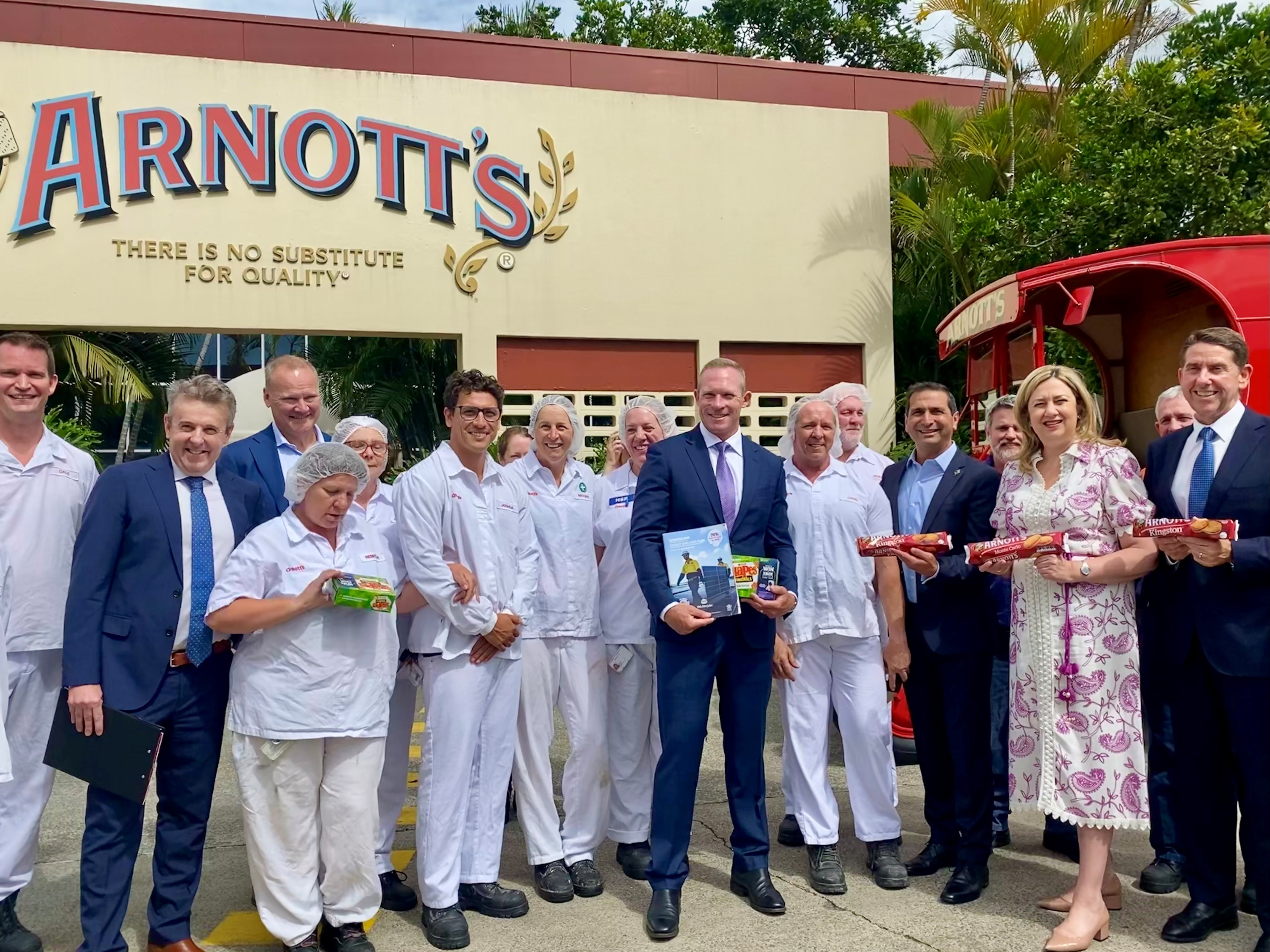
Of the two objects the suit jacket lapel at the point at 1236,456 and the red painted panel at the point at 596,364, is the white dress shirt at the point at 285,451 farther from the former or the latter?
the red painted panel at the point at 596,364

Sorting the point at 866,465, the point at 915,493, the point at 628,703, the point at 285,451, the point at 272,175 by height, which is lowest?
the point at 628,703

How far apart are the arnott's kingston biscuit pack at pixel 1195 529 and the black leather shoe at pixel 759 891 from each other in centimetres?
203

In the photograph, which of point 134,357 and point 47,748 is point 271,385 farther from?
point 134,357

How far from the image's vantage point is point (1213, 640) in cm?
425

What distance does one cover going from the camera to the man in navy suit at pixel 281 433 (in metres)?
5.07

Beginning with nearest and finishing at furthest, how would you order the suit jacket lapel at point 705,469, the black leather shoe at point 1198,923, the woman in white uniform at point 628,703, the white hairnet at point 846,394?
1. the black leather shoe at point 1198,923
2. the suit jacket lapel at point 705,469
3. the woman in white uniform at point 628,703
4. the white hairnet at point 846,394

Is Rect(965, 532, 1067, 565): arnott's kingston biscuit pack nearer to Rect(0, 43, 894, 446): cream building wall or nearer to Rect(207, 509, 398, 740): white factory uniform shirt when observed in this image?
Rect(207, 509, 398, 740): white factory uniform shirt

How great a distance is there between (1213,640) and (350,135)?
34.7ft

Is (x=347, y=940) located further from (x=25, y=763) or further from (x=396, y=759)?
(x=25, y=763)

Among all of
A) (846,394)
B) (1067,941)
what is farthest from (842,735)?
(846,394)

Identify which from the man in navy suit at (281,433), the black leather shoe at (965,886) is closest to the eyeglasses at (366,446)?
the man in navy suit at (281,433)

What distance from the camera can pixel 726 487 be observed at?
498 centimetres

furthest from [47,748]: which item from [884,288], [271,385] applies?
[884,288]

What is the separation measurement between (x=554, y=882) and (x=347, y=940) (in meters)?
0.98
